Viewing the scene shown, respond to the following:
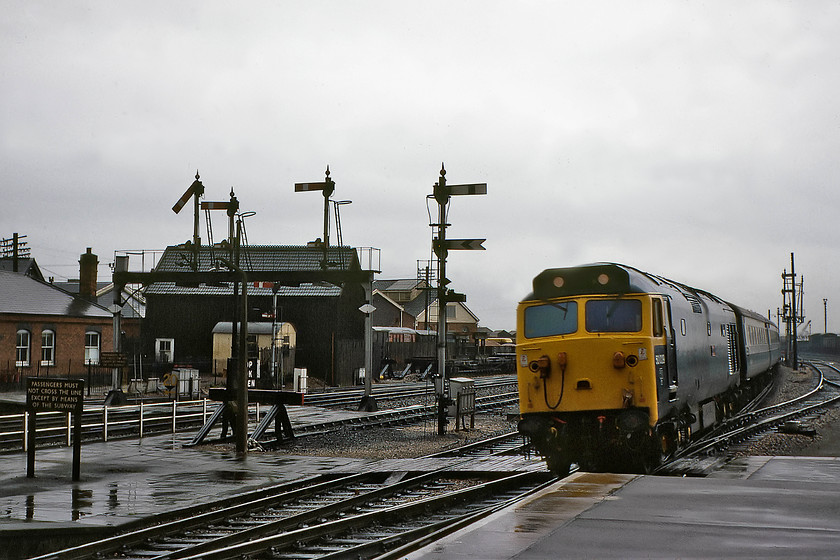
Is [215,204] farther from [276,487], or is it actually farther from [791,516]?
[791,516]

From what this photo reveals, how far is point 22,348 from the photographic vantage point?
36.8 meters

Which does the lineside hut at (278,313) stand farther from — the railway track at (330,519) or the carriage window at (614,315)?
the carriage window at (614,315)

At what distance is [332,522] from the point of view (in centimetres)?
1005

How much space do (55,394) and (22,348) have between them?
25.6 meters

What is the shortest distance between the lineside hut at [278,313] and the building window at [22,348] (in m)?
8.61

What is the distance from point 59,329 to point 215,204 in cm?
996

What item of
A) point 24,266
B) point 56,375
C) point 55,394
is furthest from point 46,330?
point 55,394

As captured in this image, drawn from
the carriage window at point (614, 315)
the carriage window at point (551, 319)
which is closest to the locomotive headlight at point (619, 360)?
the carriage window at point (614, 315)

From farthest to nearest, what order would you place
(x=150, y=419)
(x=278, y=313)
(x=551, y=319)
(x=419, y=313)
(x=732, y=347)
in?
(x=419, y=313) < (x=278, y=313) < (x=150, y=419) < (x=732, y=347) < (x=551, y=319)

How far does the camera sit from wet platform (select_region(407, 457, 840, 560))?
23.0ft

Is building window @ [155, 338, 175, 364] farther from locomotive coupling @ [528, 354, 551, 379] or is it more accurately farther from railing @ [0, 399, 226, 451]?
locomotive coupling @ [528, 354, 551, 379]

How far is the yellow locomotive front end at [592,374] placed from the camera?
12.5 metres

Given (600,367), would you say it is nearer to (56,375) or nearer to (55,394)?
(55,394)

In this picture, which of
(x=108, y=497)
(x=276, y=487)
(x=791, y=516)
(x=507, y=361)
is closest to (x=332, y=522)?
(x=276, y=487)
